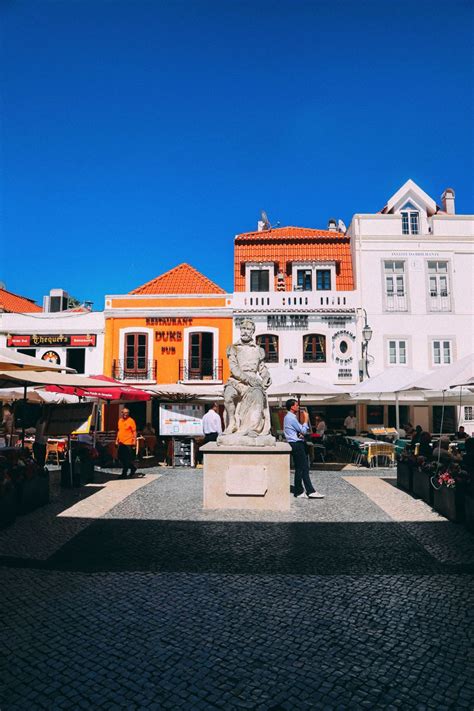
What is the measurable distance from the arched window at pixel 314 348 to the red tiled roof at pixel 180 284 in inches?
187

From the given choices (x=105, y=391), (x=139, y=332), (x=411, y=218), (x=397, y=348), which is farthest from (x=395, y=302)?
(x=105, y=391)

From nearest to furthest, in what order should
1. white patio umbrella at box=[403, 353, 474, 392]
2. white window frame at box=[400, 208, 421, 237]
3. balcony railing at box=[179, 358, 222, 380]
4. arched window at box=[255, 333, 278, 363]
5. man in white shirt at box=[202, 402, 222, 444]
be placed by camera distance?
1. white patio umbrella at box=[403, 353, 474, 392]
2. man in white shirt at box=[202, 402, 222, 444]
3. balcony railing at box=[179, 358, 222, 380]
4. arched window at box=[255, 333, 278, 363]
5. white window frame at box=[400, 208, 421, 237]

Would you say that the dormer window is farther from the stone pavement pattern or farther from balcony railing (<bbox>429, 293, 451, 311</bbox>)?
the stone pavement pattern

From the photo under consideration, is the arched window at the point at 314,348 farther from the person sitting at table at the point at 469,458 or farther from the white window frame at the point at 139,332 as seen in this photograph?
the person sitting at table at the point at 469,458

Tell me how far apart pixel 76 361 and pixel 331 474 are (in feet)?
47.4

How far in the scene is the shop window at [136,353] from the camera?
74.7 feet

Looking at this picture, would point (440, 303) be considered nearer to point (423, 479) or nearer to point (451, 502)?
point (423, 479)

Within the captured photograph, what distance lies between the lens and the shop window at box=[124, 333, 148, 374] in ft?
74.7

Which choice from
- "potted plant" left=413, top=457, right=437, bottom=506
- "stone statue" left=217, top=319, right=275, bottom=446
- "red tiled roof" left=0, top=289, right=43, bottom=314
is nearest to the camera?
"stone statue" left=217, top=319, right=275, bottom=446

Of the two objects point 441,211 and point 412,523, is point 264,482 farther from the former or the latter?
point 441,211

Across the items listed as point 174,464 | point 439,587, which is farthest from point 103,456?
point 439,587

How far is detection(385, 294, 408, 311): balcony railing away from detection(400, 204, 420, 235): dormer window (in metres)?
3.49

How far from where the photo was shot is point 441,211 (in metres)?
26.2

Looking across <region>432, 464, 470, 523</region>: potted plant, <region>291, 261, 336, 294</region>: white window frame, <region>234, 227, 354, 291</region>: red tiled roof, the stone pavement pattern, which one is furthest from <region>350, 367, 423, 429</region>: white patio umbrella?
<region>234, 227, 354, 291</region>: red tiled roof
